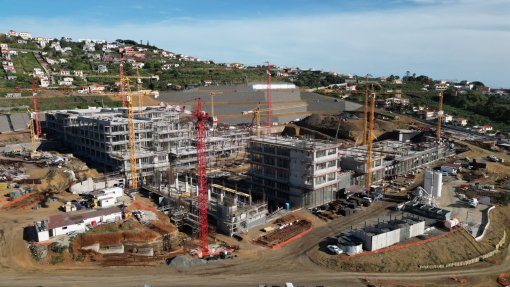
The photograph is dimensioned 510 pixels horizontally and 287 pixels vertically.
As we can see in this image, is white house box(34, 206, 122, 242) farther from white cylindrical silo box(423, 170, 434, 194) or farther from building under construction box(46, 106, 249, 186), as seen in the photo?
white cylindrical silo box(423, 170, 434, 194)

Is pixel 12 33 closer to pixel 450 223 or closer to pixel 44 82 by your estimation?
pixel 44 82

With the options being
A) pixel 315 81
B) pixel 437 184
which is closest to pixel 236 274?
pixel 437 184

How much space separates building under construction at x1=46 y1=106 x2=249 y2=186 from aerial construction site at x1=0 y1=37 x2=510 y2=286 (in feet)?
0.65

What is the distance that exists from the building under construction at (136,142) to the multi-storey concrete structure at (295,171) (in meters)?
12.5

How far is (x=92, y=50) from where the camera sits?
15138 cm

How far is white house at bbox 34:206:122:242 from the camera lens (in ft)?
101

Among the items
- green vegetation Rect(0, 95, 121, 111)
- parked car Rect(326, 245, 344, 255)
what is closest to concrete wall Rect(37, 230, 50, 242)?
parked car Rect(326, 245, 344, 255)

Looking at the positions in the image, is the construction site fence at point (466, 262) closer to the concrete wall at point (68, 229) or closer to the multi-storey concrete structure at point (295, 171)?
the multi-storey concrete structure at point (295, 171)

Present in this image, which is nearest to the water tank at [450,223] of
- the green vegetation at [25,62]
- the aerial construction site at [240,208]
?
the aerial construction site at [240,208]

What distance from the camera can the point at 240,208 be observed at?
35.6 meters

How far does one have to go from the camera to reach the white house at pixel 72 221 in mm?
30906

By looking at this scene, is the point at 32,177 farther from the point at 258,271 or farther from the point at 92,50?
the point at 92,50

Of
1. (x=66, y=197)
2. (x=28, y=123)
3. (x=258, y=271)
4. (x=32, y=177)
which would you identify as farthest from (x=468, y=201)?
(x=28, y=123)

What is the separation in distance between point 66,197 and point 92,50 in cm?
12480
